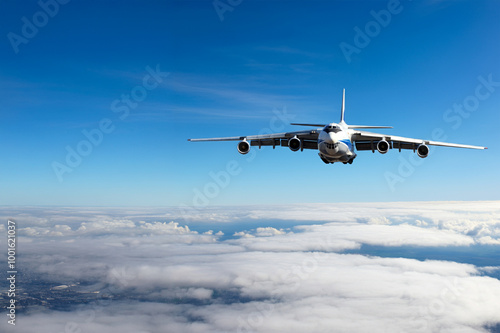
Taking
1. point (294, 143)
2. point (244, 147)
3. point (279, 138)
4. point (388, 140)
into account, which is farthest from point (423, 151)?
point (244, 147)

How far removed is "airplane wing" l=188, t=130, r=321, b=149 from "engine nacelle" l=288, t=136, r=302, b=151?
408 mm

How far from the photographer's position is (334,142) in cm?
2352

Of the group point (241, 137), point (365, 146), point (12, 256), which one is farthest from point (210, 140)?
point (12, 256)

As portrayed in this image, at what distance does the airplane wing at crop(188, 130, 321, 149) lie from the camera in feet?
87.0

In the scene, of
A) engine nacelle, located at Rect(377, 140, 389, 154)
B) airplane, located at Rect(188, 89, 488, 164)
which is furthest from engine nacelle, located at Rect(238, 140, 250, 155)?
engine nacelle, located at Rect(377, 140, 389, 154)

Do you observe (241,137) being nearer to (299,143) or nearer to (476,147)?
(299,143)

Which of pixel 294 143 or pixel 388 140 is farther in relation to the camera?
pixel 388 140

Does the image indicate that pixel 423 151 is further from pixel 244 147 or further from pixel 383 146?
pixel 244 147

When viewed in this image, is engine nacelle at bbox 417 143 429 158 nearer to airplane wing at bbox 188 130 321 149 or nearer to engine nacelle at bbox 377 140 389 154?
engine nacelle at bbox 377 140 389 154

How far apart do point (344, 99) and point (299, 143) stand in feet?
44.7

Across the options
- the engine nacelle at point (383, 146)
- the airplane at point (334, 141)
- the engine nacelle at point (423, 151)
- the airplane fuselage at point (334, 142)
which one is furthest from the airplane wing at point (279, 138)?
the engine nacelle at point (423, 151)

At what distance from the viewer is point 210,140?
26.8 metres

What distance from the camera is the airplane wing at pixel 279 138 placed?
87.0ft

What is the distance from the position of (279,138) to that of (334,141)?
20.2ft
